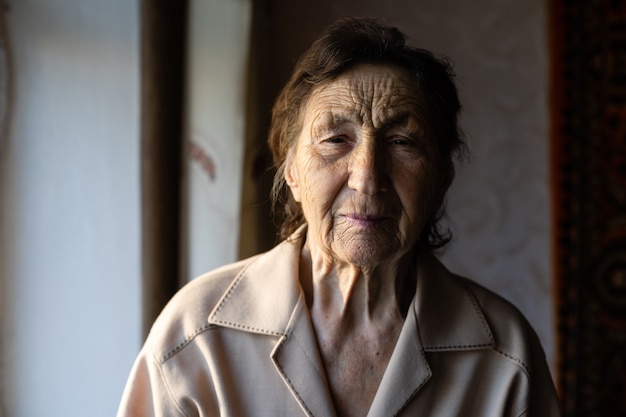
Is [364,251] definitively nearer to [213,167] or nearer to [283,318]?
[283,318]

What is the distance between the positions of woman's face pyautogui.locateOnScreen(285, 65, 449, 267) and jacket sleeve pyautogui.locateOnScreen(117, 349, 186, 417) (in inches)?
13.4

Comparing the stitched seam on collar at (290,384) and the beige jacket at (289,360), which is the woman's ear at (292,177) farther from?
the stitched seam on collar at (290,384)

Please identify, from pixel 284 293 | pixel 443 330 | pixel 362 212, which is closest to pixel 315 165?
pixel 362 212

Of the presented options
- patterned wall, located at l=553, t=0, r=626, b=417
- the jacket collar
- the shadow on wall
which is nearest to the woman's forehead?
the jacket collar

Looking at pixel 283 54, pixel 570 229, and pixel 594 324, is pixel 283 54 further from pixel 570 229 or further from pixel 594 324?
pixel 594 324

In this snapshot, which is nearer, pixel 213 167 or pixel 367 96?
pixel 367 96

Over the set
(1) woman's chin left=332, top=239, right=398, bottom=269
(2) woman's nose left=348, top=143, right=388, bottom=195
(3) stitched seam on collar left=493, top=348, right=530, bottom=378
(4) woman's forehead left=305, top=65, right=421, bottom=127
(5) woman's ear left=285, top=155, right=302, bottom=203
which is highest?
(4) woman's forehead left=305, top=65, right=421, bottom=127

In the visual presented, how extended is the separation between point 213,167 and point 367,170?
635mm

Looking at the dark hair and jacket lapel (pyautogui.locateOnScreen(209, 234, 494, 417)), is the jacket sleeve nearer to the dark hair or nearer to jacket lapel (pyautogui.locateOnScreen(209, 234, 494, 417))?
jacket lapel (pyautogui.locateOnScreen(209, 234, 494, 417))

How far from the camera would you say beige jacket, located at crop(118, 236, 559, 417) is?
4.08 feet

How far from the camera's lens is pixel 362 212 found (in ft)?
3.94

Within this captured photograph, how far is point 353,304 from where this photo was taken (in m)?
1.32

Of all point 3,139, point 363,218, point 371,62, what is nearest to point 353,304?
point 363,218

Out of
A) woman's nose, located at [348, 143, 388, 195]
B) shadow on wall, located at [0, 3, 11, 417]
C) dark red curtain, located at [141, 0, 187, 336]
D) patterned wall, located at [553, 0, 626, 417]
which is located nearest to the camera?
Answer: woman's nose, located at [348, 143, 388, 195]
